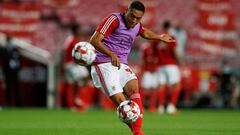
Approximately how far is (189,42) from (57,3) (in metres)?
7.96

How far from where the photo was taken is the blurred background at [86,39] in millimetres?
24984

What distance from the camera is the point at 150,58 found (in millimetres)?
23781

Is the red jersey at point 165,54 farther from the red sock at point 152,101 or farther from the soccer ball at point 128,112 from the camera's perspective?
the soccer ball at point 128,112

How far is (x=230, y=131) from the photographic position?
13117mm

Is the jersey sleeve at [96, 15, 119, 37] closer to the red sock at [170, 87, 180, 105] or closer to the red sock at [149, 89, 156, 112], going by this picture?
the red sock at [170, 87, 180, 105]

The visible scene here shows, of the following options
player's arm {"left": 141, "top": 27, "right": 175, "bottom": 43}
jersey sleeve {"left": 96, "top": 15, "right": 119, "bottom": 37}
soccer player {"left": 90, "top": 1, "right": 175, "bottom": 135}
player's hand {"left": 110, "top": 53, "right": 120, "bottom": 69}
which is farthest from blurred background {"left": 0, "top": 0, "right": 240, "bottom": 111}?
player's hand {"left": 110, "top": 53, "right": 120, "bottom": 69}

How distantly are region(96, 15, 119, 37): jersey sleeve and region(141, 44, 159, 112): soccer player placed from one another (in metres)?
12.1

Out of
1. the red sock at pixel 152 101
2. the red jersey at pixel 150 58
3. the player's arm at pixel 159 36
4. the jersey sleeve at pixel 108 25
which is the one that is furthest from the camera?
the red sock at pixel 152 101

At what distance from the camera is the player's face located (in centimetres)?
1080

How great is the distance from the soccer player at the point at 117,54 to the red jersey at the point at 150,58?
11.1m

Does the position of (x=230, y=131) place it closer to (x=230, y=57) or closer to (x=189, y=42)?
(x=230, y=57)

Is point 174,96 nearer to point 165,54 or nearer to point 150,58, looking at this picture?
point 165,54

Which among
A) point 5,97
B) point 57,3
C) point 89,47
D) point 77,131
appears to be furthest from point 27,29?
point 89,47

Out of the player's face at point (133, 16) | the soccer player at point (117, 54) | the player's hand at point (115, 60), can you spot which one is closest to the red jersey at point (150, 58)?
the soccer player at point (117, 54)
